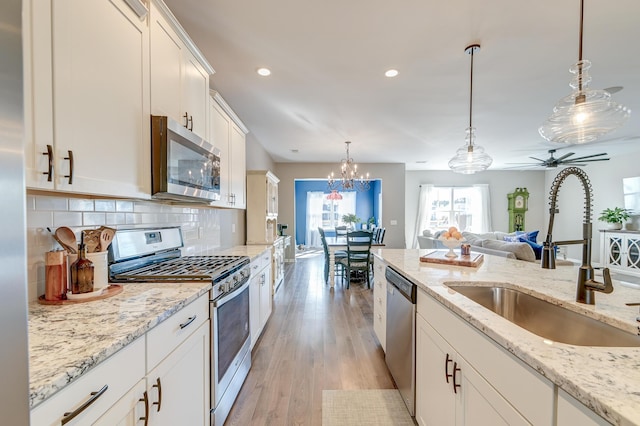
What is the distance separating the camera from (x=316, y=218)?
394 inches

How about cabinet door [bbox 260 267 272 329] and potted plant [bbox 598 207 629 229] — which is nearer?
cabinet door [bbox 260 267 272 329]

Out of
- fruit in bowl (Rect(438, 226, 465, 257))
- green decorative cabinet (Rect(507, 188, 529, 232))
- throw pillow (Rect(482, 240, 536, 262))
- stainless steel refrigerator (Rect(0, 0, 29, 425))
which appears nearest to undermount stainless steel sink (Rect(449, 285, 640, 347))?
fruit in bowl (Rect(438, 226, 465, 257))

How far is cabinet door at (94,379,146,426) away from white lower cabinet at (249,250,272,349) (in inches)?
56.2

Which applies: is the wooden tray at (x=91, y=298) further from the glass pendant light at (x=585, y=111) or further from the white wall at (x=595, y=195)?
the white wall at (x=595, y=195)

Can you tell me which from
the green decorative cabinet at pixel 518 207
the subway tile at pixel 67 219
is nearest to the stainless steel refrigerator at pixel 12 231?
the subway tile at pixel 67 219

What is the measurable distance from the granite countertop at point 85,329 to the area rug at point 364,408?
1.24 meters

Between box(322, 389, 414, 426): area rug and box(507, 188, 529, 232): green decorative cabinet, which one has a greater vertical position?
box(507, 188, 529, 232): green decorative cabinet

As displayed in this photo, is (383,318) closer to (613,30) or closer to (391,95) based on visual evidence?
(391,95)

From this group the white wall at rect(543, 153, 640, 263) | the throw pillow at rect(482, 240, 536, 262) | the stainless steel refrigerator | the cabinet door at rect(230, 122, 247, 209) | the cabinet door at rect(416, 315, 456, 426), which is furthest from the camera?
the white wall at rect(543, 153, 640, 263)

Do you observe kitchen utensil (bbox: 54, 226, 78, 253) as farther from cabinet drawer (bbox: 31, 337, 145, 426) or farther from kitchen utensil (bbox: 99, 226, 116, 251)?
cabinet drawer (bbox: 31, 337, 145, 426)

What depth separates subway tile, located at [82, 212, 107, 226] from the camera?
137 cm

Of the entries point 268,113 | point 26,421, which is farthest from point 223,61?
point 26,421

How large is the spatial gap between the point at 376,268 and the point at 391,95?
6.53 ft

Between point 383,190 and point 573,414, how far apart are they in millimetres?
6737
